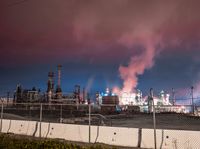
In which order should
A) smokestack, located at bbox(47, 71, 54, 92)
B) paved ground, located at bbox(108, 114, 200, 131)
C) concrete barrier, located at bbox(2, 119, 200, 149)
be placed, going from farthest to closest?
smokestack, located at bbox(47, 71, 54, 92) < paved ground, located at bbox(108, 114, 200, 131) < concrete barrier, located at bbox(2, 119, 200, 149)

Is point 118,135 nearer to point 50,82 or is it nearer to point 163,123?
point 163,123

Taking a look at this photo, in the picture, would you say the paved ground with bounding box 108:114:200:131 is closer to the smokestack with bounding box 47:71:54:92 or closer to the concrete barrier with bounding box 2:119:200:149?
the concrete barrier with bounding box 2:119:200:149

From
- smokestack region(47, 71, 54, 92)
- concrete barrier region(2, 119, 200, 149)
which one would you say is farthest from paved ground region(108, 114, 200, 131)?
smokestack region(47, 71, 54, 92)

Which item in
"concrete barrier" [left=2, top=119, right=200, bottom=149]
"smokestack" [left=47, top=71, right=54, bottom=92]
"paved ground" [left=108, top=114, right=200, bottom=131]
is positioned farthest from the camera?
"smokestack" [left=47, top=71, right=54, bottom=92]

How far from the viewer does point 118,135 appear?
1112cm

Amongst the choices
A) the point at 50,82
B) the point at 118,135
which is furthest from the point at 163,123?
the point at 50,82

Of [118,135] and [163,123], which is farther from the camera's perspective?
[163,123]

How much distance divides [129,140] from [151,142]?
44.0 inches

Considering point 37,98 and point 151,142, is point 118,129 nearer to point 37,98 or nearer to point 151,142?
point 151,142

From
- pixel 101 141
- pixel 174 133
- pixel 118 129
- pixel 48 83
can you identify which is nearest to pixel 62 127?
pixel 101 141

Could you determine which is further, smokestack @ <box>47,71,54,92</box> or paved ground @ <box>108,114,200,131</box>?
smokestack @ <box>47,71,54,92</box>

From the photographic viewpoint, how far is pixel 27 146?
29.4 feet

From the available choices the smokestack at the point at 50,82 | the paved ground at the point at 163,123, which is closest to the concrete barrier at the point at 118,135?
the paved ground at the point at 163,123

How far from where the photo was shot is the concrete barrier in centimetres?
963
